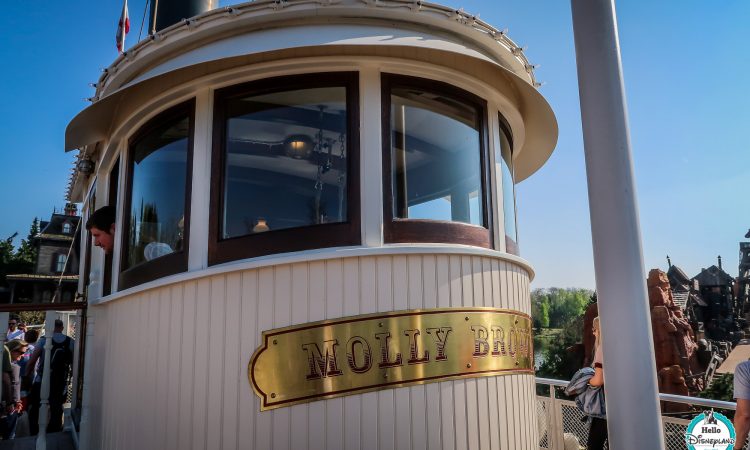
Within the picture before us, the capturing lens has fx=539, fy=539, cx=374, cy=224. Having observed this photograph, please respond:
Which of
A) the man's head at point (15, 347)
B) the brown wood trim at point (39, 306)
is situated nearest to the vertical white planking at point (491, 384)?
the brown wood trim at point (39, 306)

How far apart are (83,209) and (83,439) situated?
9.95ft

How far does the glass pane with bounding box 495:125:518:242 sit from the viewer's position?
13.0ft

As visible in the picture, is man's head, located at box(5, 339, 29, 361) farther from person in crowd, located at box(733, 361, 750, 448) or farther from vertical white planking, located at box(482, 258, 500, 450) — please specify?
person in crowd, located at box(733, 361, 750, 448)

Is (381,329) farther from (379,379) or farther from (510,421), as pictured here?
(510,421)

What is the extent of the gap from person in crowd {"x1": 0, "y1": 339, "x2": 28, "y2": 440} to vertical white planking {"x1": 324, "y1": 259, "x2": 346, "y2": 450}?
3.77 meters

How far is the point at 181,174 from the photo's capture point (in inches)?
144

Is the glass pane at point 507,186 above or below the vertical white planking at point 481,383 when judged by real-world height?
above

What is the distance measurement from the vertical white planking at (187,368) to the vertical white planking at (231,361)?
24cm

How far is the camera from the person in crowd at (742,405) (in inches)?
138

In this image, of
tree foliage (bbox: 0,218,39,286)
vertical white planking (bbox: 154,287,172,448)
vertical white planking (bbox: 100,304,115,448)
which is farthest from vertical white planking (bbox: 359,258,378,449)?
tree foliage (bbox: 0,218,39,286)

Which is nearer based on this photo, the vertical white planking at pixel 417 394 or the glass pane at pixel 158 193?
the vertical white planking at pixel 417 394

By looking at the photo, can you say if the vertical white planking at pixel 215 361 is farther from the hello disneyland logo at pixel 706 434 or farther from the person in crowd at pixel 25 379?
the person in crowd at pixel 25 379

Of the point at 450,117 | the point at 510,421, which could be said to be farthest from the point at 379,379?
the point at 450,117

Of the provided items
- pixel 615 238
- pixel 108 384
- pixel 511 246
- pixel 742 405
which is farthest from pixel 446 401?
pixel 108 384
